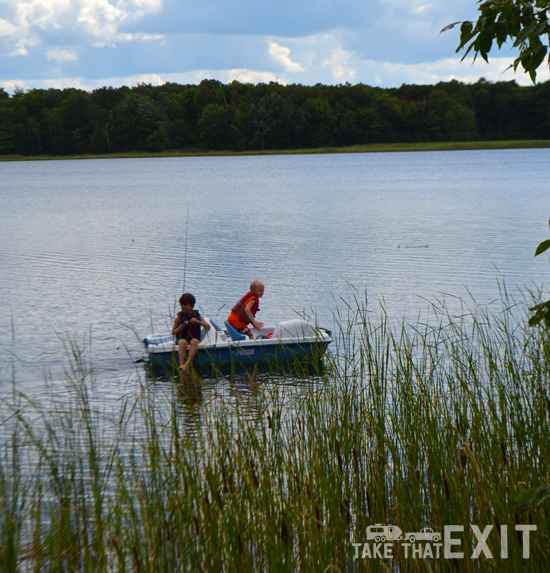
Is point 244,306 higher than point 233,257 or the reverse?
higher

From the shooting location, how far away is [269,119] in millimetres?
103688

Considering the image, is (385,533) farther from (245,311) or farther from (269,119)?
(269,119)

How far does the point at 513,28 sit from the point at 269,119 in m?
104

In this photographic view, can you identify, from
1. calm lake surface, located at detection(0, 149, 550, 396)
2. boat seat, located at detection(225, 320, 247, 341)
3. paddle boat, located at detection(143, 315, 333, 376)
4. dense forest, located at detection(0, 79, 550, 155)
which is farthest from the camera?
dense forest, located at detection(0, 79, 550, 155)

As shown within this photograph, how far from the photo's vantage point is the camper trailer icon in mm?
3058

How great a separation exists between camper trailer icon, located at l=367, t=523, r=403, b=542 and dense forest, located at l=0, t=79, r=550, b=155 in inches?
4040

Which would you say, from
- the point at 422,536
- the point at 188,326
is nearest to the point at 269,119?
the point at 188,326

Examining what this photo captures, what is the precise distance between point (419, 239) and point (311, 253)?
441 cm

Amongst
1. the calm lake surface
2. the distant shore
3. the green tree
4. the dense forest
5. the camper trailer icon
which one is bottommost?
the calm lake surface

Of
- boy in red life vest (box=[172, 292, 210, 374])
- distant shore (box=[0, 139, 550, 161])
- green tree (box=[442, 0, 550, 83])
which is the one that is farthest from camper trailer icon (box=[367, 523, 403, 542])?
distant shore (box=[0, 139, 550, 161])

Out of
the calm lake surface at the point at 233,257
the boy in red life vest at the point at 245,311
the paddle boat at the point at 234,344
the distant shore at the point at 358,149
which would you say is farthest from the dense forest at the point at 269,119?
the paddle boat at the point at 234,344

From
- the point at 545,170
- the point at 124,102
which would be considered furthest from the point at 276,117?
the point at 545,170

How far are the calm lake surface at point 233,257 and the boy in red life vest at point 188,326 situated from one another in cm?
104

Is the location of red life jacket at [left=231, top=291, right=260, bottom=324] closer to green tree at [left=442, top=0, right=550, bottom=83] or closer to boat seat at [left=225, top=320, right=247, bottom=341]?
boat seat at [left=225, top=320, right=247, bottom=341]
